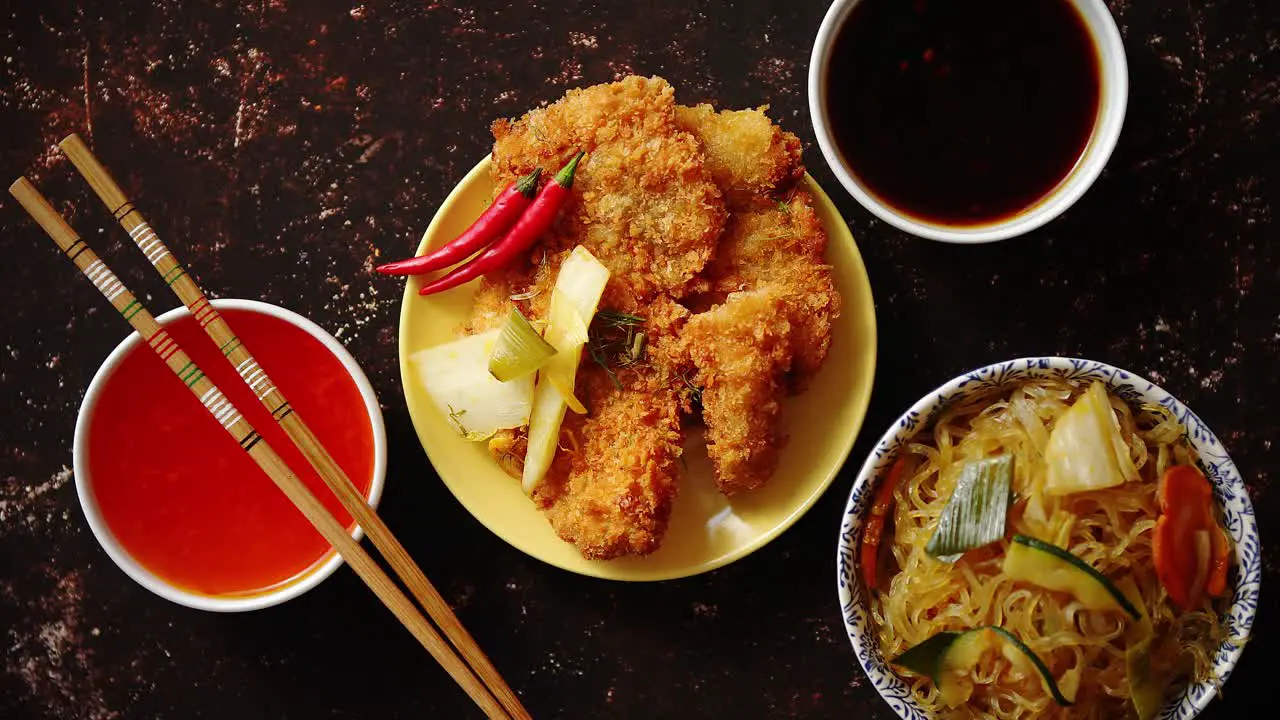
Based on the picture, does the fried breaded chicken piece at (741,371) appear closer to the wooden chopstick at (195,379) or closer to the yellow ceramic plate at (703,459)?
the yellow ceramic plate at (703,459)

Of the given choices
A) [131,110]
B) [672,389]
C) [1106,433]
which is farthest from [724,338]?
[131,110]

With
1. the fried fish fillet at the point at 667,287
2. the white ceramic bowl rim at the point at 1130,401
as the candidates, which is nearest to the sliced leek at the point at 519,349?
the fried fish fillet at the point at 667,287

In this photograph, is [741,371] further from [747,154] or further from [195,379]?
[195,379]

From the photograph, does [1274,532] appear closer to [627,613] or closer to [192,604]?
[627,613]

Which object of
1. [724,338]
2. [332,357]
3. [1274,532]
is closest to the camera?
[724,338]

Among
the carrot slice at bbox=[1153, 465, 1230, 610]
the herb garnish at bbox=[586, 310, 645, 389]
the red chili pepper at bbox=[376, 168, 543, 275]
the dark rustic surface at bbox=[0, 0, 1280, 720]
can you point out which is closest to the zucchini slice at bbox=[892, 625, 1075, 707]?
the carrot slice at bbox=[1153, 465, 1230, 610]

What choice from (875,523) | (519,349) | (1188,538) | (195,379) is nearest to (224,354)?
(195,379)
